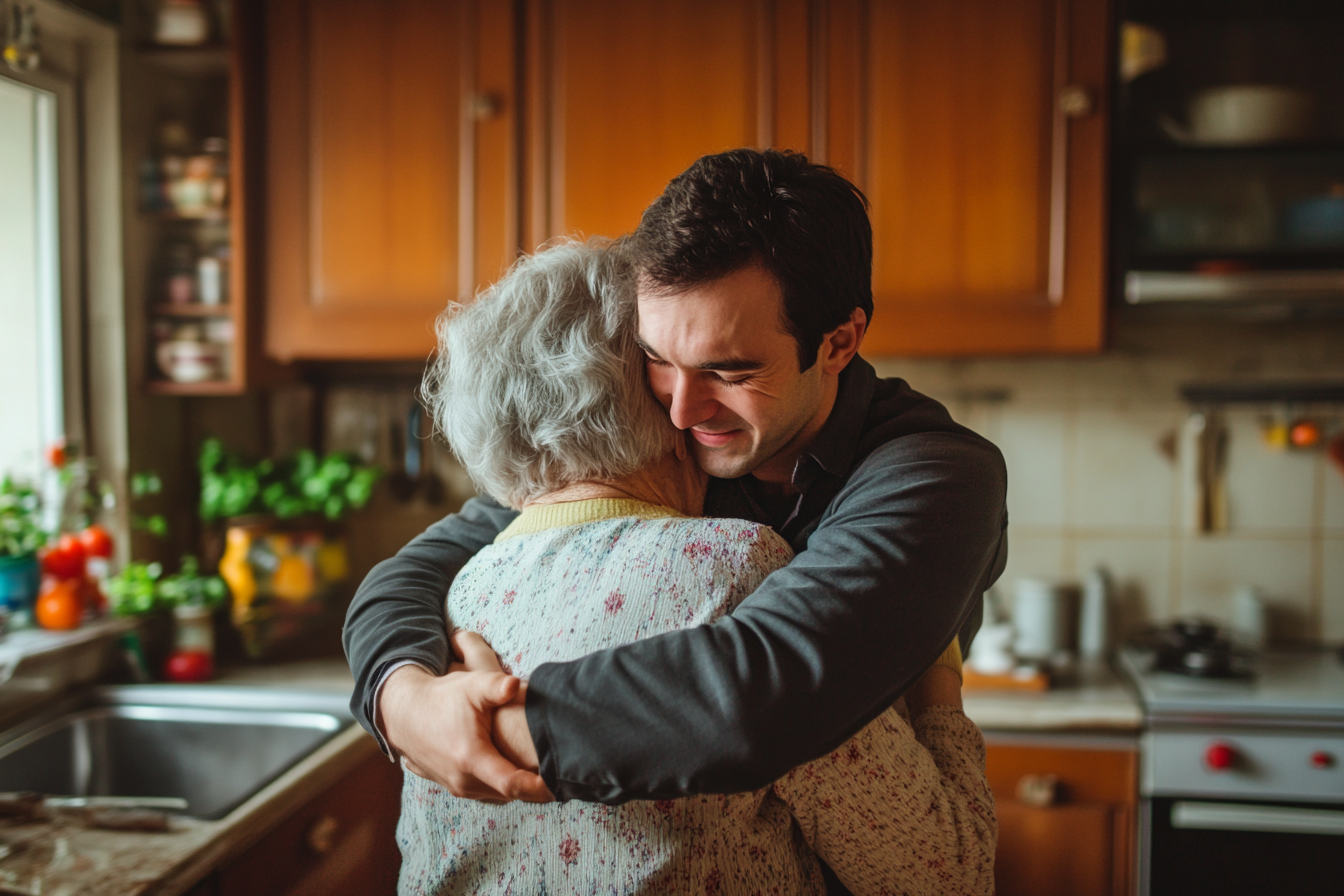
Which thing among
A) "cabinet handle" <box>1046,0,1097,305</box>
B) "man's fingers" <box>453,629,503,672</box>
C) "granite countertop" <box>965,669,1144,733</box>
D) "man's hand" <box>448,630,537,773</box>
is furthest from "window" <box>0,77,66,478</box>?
"cabinet handle" <box>1046,0,1097,305</box>

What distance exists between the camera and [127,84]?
200 centimetres

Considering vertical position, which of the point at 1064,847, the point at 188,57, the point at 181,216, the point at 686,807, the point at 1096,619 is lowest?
the point at 1064,847

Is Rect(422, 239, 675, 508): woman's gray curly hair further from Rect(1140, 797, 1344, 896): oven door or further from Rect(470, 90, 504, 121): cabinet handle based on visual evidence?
Rect(1140, 797, 1344, 896): oven door

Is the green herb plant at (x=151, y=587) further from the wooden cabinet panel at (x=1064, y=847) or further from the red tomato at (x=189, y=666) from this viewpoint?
the wooden cabinet panel at (x=1064, y=847)

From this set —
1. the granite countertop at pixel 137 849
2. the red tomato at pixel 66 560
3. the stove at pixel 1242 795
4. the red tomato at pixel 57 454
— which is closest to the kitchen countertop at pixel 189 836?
the granite countertop at pixel 137 849

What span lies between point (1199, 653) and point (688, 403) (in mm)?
1561

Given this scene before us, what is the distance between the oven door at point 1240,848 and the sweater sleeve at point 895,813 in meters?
1.20

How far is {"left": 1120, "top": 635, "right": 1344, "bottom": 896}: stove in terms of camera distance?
1.67 meters

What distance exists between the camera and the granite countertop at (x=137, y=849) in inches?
43.4

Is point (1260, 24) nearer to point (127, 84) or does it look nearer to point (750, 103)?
point (750, 103)

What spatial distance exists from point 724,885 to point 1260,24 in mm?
2111

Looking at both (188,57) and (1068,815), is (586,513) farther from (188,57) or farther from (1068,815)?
(188,57)

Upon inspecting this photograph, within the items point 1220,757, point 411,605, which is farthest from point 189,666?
point 1220,757

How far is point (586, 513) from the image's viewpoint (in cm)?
80
